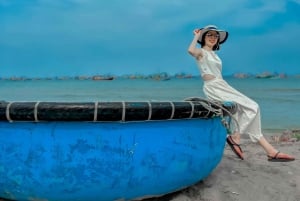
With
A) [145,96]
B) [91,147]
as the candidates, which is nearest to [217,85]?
[91,147]

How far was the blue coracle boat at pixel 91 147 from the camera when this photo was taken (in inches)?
119

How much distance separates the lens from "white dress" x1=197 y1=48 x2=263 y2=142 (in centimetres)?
446

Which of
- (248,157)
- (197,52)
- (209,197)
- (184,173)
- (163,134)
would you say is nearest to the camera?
(163,134)

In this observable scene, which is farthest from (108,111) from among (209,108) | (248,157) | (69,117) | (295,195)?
(248,157)

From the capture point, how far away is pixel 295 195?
400 cm

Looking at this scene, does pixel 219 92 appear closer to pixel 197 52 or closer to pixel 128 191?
pixel 197 52

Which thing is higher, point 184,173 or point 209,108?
point 209,108

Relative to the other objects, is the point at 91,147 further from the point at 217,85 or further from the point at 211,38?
the point at 211,38

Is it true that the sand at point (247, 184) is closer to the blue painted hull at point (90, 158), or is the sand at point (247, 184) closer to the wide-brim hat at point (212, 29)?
the blue painted hull at point (90, 158)

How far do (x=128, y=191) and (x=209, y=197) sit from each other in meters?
0.87

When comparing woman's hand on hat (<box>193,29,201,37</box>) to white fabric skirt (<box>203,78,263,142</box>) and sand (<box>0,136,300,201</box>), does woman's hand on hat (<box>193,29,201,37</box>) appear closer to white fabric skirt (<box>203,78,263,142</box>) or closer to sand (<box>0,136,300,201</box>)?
white fabric skirt (<box>203,78,263,142</box>)

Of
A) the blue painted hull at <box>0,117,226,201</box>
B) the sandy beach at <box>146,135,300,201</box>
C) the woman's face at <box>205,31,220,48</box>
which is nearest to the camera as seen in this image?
the blue painted hull at <box>0,117,226,201</box>

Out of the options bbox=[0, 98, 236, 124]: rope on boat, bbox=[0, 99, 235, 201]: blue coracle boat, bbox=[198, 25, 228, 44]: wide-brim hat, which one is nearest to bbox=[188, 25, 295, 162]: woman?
bbox=[198, 25, 228, 44]: wide-brim hat

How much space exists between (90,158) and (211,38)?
2.08 m
